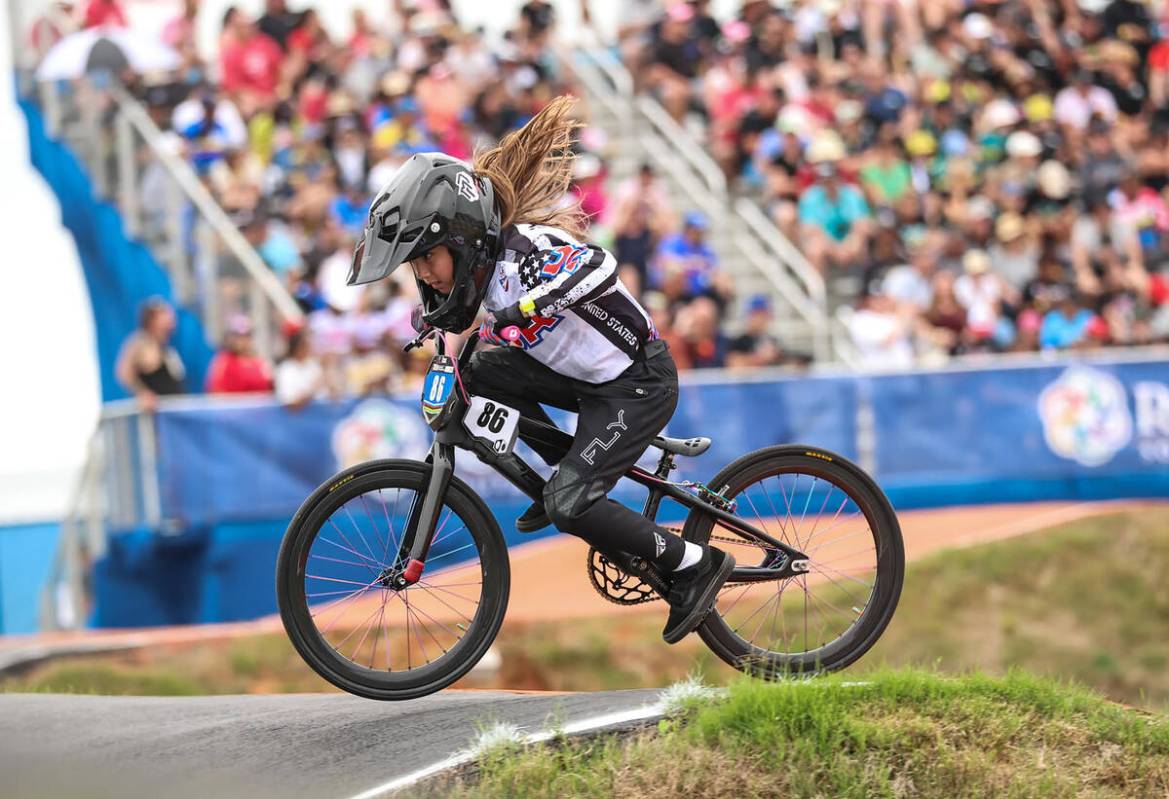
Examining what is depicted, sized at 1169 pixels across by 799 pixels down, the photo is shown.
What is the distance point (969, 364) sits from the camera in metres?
14.6

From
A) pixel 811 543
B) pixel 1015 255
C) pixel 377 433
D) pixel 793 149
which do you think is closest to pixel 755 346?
pixel 793 149

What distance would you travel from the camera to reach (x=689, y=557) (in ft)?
20.0

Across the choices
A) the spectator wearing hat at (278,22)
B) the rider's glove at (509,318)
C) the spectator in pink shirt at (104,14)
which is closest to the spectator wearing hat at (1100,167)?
the spectator wearing hat at (278,22)

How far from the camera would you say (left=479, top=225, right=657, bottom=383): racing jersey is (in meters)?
5.78

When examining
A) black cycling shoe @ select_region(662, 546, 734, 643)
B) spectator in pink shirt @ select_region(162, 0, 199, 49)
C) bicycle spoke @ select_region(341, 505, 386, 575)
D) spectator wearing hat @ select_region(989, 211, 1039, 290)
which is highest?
spectator in pink shirt @ select_region(162, 0, 199, 49)

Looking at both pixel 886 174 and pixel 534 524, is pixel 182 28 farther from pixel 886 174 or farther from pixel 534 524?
pixel 534 524

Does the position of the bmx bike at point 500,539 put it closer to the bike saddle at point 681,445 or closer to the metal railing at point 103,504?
the bike saddle at point 681,445

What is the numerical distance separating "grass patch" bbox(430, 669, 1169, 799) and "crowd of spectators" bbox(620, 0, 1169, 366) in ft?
30.9

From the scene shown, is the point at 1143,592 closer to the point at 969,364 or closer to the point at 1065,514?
the point at 1065,514

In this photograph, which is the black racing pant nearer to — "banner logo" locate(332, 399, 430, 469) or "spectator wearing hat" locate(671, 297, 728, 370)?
"banner logo" locate(332, 399, 430, 469)

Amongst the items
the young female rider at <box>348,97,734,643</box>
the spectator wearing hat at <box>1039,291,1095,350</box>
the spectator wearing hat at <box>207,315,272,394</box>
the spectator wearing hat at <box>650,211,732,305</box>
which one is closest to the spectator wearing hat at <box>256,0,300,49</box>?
the spectator wearing hat at <box>207,315,272,394</box>

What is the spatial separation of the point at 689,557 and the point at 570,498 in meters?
0.55

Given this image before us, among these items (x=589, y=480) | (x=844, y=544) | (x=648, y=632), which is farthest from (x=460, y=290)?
(x=648, y=632)

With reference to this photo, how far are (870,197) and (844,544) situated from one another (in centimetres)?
1083
